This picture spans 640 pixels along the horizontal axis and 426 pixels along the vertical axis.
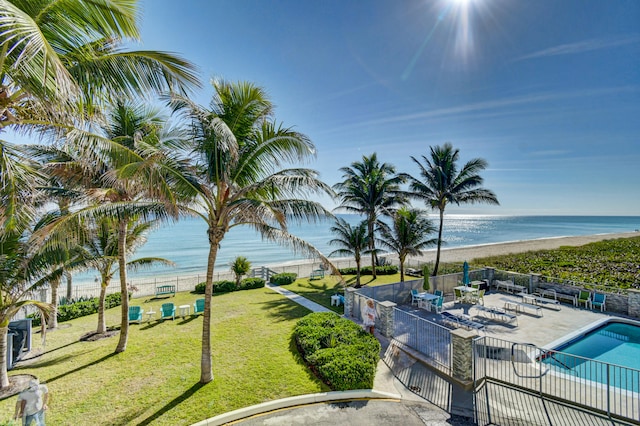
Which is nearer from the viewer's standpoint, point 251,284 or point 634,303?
point 634,303

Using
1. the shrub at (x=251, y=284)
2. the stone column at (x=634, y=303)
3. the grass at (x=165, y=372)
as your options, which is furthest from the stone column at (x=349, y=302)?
the stone column at (x=634, y=303)

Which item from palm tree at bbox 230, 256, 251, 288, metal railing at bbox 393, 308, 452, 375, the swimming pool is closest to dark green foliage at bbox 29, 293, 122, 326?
palm tree at bbox 230, 256, 251, 288

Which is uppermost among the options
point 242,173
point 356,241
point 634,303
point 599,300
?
A: point 242,173

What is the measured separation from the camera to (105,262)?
10883 mm

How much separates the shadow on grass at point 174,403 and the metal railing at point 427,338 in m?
6.67

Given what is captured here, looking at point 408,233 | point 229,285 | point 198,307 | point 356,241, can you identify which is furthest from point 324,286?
point 198,307

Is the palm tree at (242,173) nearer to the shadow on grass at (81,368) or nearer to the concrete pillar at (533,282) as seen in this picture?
the shadow on grass at (81,368)

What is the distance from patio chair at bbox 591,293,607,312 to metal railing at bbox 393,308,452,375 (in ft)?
33.1

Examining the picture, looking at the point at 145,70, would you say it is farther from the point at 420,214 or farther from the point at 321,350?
the point at 420,214

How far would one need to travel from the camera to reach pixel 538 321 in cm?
1239

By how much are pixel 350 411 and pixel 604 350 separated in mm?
10280

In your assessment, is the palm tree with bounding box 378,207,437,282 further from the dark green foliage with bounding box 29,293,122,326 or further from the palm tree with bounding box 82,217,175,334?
the dark green foliage with bounding box 29,293,122,326

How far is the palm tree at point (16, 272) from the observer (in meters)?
6.81

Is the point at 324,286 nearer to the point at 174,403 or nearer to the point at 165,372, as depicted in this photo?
the point at 165,372
